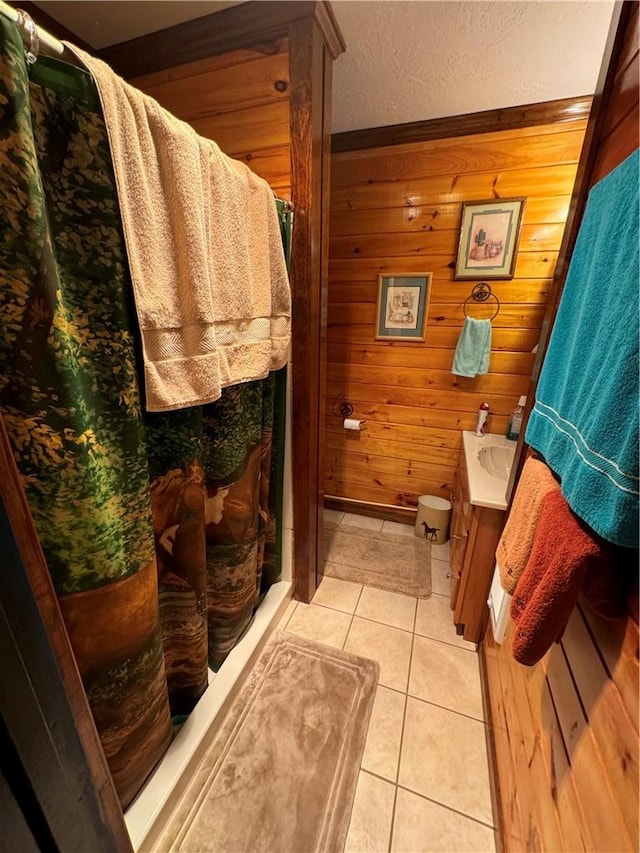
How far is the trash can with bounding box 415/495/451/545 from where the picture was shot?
217 centimetres

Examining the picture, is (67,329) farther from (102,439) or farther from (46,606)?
(46,606)

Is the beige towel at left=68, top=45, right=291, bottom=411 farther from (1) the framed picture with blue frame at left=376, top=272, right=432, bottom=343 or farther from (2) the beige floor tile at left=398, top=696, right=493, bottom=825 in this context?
(2) the beige floor tile at left=398, top=696, right=493, bottom=825

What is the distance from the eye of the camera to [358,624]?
165cm

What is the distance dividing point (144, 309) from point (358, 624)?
5.43 ft

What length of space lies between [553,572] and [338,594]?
4.72ft

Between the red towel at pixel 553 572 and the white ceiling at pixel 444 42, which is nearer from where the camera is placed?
the red towel at pixel 553 572

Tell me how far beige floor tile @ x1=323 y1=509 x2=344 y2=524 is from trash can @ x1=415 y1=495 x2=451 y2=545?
58 cm

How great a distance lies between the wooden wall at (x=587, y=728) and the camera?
1.60 feet

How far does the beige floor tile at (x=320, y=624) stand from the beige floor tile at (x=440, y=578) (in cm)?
55

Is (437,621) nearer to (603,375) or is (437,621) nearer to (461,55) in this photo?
(603,375)

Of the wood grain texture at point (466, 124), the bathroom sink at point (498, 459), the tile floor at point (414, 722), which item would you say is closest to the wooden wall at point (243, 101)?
the wood grain texture at point (466, 124)

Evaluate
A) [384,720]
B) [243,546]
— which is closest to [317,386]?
[243,546]

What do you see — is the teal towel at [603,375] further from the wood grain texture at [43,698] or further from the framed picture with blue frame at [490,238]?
the framed picture with blue frame at [490,238]

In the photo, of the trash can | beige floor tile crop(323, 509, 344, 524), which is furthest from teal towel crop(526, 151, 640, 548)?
beige floor tile crop(323, 509, 344, 524)
